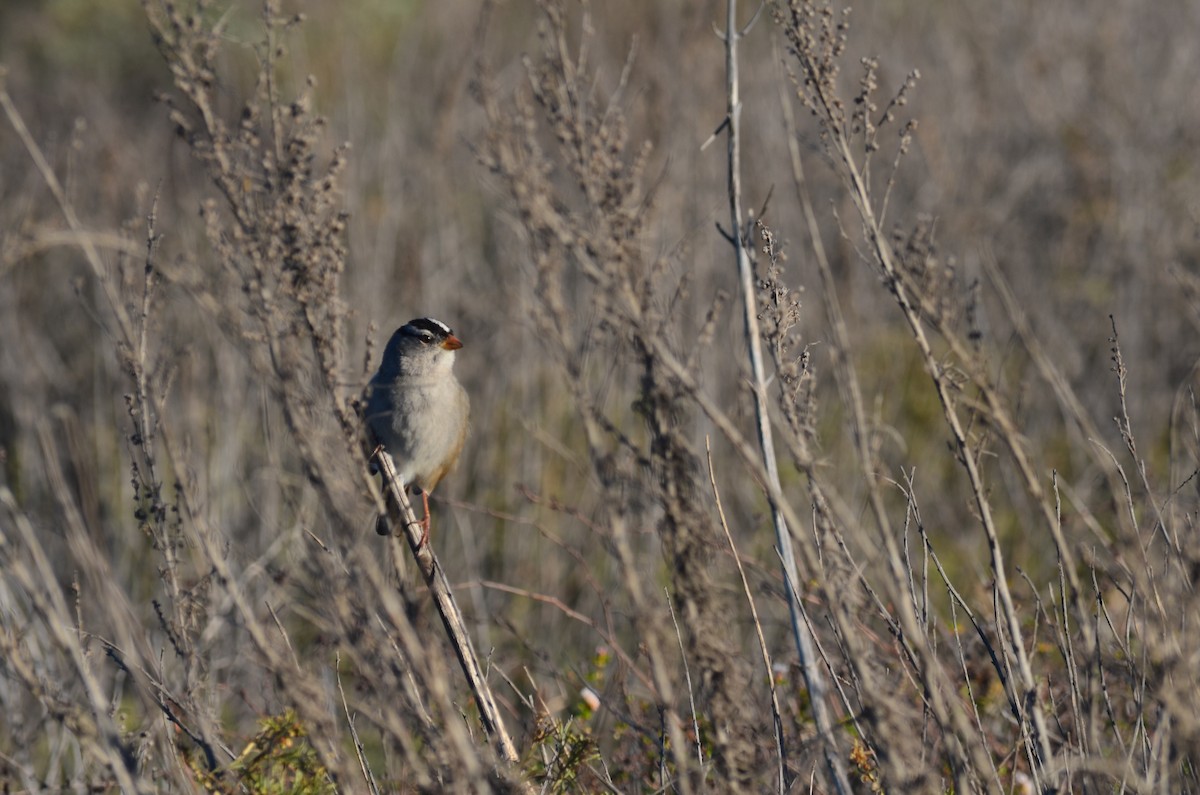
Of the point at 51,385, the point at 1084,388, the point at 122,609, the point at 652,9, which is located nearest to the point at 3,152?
the point at 51,385

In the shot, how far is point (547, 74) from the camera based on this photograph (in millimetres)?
2592

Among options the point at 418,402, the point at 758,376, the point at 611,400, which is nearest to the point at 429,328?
the point at 418,402

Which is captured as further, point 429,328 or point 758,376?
point 429,328

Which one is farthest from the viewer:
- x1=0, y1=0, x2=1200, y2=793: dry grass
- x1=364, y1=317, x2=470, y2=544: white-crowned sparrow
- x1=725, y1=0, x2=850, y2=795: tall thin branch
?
x1=364, y1=317, x2=470, y2=544: white-crowned sparrow

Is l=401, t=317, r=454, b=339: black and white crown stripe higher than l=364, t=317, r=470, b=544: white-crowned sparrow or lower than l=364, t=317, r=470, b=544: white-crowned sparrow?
higher

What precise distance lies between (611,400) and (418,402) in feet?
8.68

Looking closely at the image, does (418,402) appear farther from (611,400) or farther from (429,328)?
(611,400)

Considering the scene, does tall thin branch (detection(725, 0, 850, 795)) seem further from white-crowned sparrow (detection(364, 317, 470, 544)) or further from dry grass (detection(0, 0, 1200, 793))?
white-crowned sparrow (detection(364, 317, 470, 544))

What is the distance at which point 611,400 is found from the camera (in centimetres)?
696

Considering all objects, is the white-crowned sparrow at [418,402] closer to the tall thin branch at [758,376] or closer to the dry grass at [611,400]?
the dry grass at [611,400]

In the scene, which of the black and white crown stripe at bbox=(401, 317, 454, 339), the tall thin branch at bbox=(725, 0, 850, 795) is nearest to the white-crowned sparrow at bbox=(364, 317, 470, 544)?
the black and white crown stripe at bbox=(401, 317, 454, 339)

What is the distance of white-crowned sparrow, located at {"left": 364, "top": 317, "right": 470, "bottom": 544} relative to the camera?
4402 mm

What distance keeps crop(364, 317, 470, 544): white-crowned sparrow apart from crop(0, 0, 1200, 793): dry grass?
36 cm

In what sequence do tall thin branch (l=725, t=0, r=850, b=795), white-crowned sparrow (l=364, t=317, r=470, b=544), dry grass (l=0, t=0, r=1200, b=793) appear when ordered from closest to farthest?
1. dry grass (l=0, t=0, r=1200, b=793)
2. tall thin branch (l=725, t=0, r=850, b=795)
3. white-crowned sparrow (l=364, t=317, r=470, b=544)
